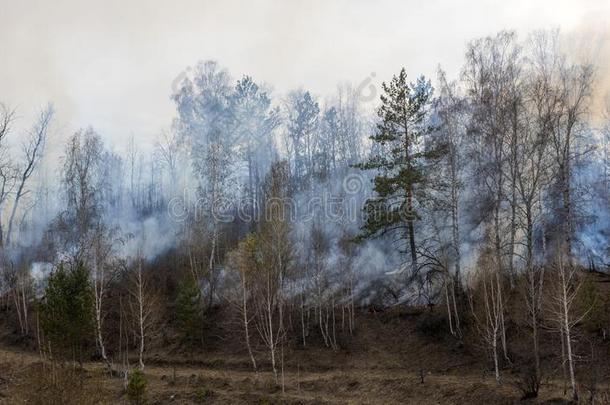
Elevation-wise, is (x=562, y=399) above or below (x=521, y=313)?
below

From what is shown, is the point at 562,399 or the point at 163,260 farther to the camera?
the point at 163,260

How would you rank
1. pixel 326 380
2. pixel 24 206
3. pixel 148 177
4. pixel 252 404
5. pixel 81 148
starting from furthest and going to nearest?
pixel 148 177, pixel 24 206, pixel 81 148, pixel 326 380, pixel 252 404

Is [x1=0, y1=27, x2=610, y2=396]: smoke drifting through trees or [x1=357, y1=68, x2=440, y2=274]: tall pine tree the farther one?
[x1=357, y1=68, x2=440, y2=274]: tall pine tree

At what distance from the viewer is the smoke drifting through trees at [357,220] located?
68.7ft

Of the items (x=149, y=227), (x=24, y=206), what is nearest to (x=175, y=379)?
(x=149, y=227)

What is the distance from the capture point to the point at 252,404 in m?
17.9

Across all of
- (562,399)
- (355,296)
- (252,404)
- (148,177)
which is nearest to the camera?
(562,399)

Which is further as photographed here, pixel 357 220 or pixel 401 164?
pixel 357 220

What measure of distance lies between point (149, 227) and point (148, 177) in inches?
714

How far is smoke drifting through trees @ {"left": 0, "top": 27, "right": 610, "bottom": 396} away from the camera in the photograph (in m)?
21.0

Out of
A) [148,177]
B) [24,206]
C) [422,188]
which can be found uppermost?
[148,177]

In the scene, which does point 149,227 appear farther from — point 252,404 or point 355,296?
point 252,404

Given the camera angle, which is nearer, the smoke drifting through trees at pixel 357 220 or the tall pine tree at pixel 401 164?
the smoke drifting through trees at pixel 357 220

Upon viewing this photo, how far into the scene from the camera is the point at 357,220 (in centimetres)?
3600
